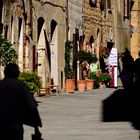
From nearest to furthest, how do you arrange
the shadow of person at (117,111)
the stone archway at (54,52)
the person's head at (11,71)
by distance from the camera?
the person's head at (11,71) → the shadow of person at (117,111) → the stone archway at (54,52)

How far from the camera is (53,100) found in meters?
21.9

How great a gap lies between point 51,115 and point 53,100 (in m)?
5.47

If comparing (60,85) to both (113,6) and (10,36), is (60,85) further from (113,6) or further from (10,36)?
(113,6)

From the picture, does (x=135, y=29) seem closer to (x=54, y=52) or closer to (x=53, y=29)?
(x=53, y=29)

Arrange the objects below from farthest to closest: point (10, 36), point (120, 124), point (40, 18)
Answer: point (40, 18)
point (10, 36)
point (120, 124)

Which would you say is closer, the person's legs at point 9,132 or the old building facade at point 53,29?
the person's legs at point 9,132

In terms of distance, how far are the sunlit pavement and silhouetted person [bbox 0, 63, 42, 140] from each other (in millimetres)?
3883

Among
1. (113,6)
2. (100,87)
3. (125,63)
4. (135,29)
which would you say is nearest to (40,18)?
(125,63)

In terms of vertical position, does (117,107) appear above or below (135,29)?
below

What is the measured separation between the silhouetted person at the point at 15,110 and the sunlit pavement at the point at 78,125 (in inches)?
153

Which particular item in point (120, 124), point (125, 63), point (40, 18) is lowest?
point (120, 124)

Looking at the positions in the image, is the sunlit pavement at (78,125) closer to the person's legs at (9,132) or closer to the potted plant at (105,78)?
the person's legs at (9,132)

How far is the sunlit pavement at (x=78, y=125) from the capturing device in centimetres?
1224

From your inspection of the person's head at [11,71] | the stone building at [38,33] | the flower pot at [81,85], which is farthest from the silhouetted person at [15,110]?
the flower pot at [81,85]
